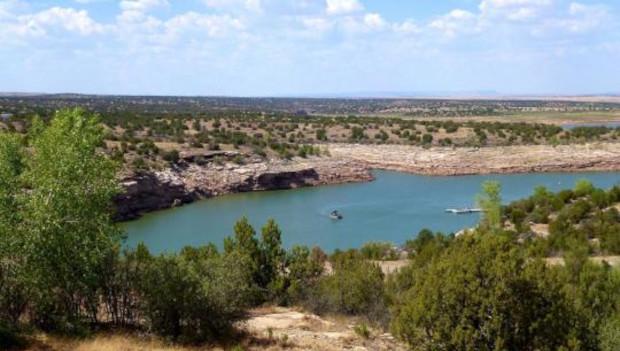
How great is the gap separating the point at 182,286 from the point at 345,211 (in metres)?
30.7

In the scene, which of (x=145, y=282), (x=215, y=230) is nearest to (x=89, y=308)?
(x=145, y=282)

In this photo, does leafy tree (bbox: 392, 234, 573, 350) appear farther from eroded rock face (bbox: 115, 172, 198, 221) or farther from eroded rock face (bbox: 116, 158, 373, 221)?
eroded rock face (bbox: 116, 158, 373, 221)

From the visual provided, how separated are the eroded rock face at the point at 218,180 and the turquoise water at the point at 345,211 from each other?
1.18 metres

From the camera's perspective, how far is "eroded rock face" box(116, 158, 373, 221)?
44263 mm

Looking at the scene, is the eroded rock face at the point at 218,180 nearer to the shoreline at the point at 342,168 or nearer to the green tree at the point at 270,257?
the shoreline at the point at 342,168

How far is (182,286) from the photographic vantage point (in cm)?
1382

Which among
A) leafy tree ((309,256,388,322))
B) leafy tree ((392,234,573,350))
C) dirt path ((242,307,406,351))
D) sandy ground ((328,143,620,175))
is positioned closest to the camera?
leafy tree ((392,234,573,350))

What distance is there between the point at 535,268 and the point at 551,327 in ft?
3.25

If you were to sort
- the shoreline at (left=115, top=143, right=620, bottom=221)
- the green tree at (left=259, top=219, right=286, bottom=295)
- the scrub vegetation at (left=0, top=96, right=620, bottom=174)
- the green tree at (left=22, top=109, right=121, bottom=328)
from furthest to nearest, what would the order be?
the scrub vegetation at (left=0, top=96, right=620, bottom=174), the shoreline at (left=115, top=143, right=620, bottom=221), the green tree at (left=259, top=219, right=286, bottom=295), the green tree at (left=22, top=109, right=121, bottom=328)

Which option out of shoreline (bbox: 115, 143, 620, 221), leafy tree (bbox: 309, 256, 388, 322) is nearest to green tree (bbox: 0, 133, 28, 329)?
leafy tree (bbox: 309, 256, 388, 322)

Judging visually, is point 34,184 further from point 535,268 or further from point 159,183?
point 159,183

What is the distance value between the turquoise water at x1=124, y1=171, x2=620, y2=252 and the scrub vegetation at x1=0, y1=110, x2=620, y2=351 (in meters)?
18.3

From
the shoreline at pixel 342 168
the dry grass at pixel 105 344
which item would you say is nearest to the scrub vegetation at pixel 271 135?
the shoreline at pixel 342 168

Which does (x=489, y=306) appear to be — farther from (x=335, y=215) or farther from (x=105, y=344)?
(x=335, y=215)
